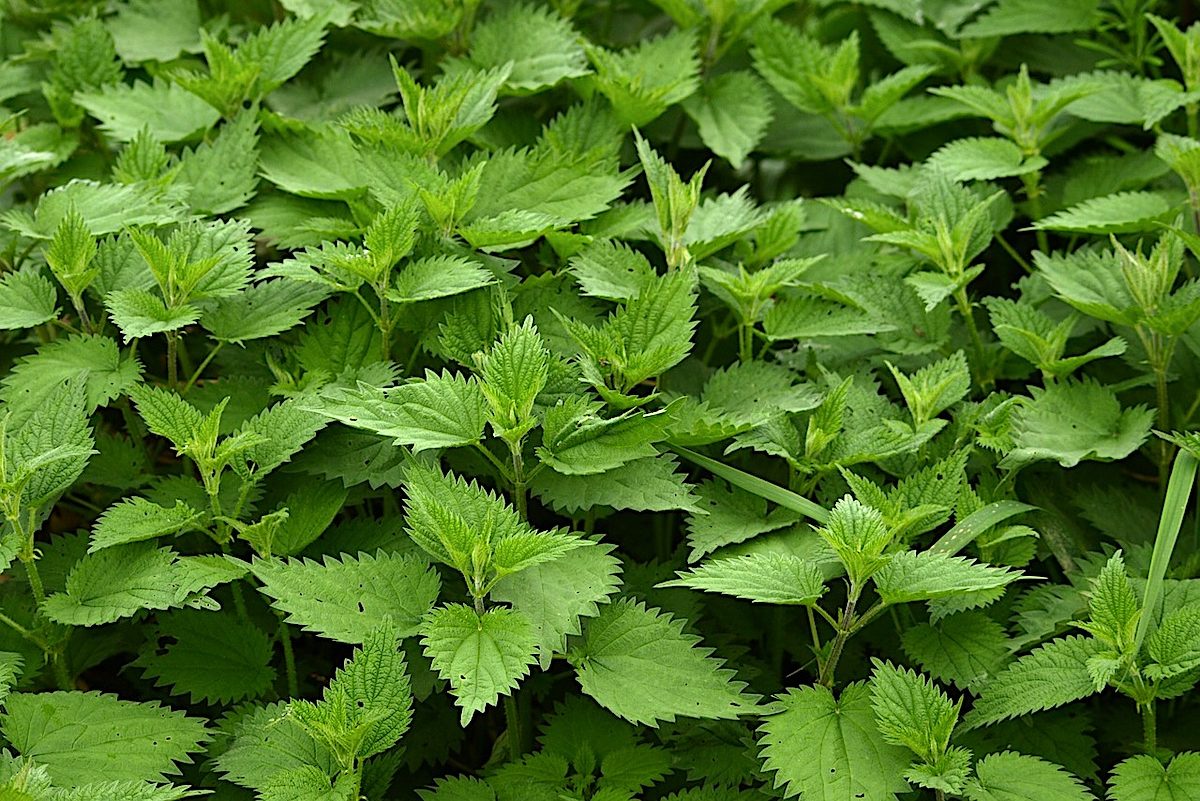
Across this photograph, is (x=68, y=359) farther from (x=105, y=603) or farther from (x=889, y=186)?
(x=889, y=186)

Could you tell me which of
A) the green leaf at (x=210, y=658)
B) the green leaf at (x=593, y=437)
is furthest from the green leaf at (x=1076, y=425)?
the green leaf at (x=210, y=658)

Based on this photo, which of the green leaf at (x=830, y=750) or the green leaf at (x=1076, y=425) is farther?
the green leaf at (x=1076, y=425)

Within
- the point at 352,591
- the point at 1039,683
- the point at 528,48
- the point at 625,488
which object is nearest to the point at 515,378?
the point at 625,488

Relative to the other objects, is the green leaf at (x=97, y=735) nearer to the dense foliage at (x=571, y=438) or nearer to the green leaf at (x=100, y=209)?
the dense foliage at (x=571, y=438)

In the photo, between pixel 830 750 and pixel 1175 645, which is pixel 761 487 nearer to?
pixel 830 750

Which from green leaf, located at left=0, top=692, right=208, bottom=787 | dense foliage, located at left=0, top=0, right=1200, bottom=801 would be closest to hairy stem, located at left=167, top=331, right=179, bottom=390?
dense foliage, located at left=0, top=0, right=1200, bottom=801
